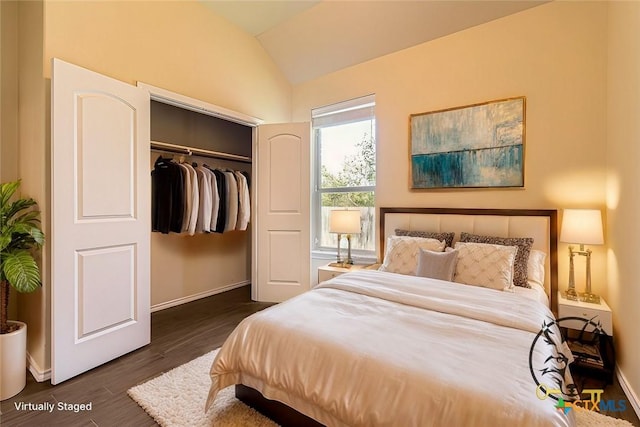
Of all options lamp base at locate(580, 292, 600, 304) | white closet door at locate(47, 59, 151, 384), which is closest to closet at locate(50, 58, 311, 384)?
white closet door at locate(47, 59, 151, 384)

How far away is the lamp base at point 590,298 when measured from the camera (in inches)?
87.0

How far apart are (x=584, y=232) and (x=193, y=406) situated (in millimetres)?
2907

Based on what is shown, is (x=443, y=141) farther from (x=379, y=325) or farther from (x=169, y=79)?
(x=169, y=79)

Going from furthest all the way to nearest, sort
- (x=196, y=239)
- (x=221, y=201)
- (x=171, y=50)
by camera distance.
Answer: (x=196, y=239) → (x=221, y=201) → (x=171, y=50)

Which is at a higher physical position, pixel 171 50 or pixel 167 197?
pixel 171 50

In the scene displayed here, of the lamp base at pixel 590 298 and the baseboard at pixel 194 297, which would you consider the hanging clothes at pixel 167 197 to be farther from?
the lamp base at pixel 590 298

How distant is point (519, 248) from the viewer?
2465 millimetres

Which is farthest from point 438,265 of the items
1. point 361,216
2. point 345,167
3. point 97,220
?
point 97,220

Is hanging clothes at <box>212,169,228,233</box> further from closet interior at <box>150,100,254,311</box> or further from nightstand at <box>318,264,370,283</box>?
nightstand at <box>318,264,370,283</box>

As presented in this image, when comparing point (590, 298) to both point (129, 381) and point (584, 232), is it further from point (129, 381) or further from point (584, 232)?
point (129, 381)

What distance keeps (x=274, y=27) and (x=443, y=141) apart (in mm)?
2400

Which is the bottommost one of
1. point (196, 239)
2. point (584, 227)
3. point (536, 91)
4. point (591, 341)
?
point (591, 341)

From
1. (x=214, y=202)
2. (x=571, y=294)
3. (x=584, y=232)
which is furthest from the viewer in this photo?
(x=214, y=202)

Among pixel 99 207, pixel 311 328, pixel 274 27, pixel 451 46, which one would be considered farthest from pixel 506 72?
pixel 99 207
